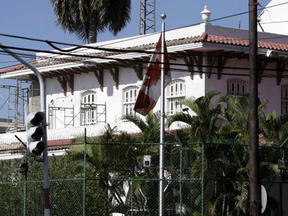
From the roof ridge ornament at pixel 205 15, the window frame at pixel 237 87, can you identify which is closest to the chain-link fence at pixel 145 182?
the window frame at pixel 237 87

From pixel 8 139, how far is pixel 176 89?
11.2 m

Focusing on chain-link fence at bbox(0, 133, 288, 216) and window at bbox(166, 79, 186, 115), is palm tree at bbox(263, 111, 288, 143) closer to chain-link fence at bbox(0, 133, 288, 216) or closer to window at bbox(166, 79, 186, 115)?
chain-link fence at bbox(0, 133, 288, 216)

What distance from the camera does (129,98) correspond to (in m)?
33.7

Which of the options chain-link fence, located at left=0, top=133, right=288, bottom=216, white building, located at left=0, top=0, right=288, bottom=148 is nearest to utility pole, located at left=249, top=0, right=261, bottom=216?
chain-link fence, located at left=0, top=133, right=288, bottom=216

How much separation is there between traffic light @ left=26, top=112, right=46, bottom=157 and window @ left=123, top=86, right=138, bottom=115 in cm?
1501

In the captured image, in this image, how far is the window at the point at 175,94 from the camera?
31.0 metres

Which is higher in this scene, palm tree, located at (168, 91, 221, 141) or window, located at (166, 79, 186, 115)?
window, located at (166, 79, 186, 115)

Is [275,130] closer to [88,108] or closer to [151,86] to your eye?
[151,86]

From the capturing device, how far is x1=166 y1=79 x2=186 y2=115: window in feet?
102

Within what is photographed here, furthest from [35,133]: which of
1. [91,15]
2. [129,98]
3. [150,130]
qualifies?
[91,15]

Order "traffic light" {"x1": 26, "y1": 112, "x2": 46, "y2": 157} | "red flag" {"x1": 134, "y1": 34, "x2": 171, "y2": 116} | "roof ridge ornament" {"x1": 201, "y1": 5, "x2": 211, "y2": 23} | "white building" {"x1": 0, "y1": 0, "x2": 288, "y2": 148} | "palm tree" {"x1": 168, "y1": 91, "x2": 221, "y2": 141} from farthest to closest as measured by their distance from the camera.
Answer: "roof ridge ornament" {"x1": 201, "y1": 5, "x2": 211, "y2": 23} → "white building" {"x1": 0, "y1": 0, "x2": 288, "y2": 148} → "palm tree" {"x1": 168, "y1": 91, "x2": 221, "y2": 141} → "red flag" {"x1": 134, "y1": 34, "x2": 171, "y2": 116} → "traffic light" {"x1": 26, "y1": 112, "x2": 46, "y2": 157}

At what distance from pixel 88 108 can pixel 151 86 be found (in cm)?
1251

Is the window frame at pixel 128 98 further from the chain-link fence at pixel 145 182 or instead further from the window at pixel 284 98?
the chain-link fence at pixel 145 182

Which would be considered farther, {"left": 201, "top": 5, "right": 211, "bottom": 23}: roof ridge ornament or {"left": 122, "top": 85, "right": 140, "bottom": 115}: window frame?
{"left": 122, "top": 85, "right": 140, "bottom": 115}: window frame
